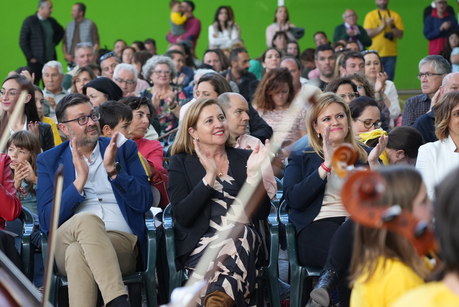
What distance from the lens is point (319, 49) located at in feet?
27.9

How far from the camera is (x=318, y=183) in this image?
4.28m

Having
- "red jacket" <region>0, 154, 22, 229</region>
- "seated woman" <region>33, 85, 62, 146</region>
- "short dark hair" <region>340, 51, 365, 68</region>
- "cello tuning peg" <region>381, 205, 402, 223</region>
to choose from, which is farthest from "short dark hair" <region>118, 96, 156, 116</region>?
"cello tuning peg" <region>381, 205, 402, 223</region>

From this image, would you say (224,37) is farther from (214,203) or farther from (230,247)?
(230,247)

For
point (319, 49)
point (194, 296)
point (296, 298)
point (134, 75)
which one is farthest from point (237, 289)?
point (319, 49)

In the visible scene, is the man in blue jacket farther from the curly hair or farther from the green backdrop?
the green backdrop

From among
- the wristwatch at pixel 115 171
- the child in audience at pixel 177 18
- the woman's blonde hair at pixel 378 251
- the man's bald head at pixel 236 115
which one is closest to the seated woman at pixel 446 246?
the woman's blonde hair at pixel 378 251

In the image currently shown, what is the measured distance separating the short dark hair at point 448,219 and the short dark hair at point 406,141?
3.07 meters

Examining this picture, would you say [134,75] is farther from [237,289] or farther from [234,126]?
[237,289]

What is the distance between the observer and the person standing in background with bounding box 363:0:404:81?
1132 centimetres

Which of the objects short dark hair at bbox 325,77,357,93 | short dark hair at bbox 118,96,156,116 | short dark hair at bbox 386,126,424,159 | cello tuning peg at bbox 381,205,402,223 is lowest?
short dark hair at bbox 386,126,424,159

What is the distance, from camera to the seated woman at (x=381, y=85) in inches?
270

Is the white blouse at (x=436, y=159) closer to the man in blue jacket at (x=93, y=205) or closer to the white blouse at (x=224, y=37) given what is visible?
the man in blue jacket at (x=93, y=205)

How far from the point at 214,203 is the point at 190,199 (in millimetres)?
166

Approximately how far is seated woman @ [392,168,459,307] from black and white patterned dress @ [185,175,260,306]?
7.30 feet
